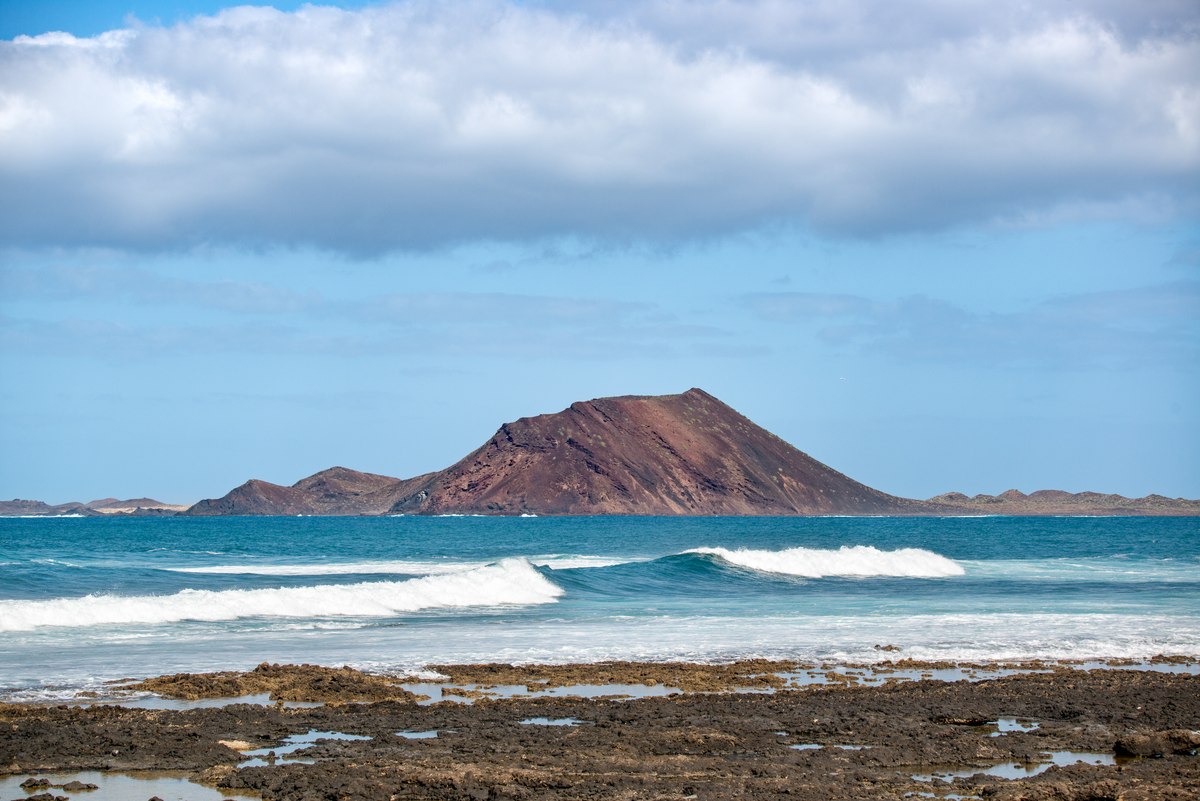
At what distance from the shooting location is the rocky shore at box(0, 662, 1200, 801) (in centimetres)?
1094

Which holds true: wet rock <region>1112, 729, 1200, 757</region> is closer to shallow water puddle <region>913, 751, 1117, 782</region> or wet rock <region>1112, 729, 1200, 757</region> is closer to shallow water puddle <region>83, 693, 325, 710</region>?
shallow water puddle <region>913, 751, 1117, 782</region>

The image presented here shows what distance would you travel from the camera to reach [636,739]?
13.1 m

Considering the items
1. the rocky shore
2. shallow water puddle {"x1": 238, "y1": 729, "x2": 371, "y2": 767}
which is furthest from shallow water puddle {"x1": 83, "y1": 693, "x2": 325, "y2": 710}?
shallow water puddle {"x1": 238, "y1": 729, "x2": 371, "y2": 767}

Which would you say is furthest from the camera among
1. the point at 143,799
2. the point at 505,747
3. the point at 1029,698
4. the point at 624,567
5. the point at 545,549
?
the point at 545,549

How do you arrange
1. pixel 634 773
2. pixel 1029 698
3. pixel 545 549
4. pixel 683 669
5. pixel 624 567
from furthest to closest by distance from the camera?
pixel 545 549 → pixel 624 567 → pixel 683 669 → pixel 1029 698 → pixel 634 773

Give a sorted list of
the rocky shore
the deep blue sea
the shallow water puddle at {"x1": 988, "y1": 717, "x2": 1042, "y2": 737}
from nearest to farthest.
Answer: the rocky shore < the shallow water puddle at {"x1": 988, "y1": 717, "x2": 1042, "y2": 737} < the deep blue sea

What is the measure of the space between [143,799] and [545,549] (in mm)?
69589

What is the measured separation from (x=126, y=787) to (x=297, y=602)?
2178cm

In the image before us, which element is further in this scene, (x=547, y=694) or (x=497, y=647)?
(x=497, y=647)

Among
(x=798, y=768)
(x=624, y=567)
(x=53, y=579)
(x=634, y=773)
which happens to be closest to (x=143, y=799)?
(x=634, y=773)

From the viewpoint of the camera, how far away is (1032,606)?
3306cm

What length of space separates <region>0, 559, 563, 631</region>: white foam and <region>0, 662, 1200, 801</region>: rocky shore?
11667 millimetres

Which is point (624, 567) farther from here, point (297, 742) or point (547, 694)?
point (297, 742)

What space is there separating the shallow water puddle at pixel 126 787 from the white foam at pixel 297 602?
16081mm
